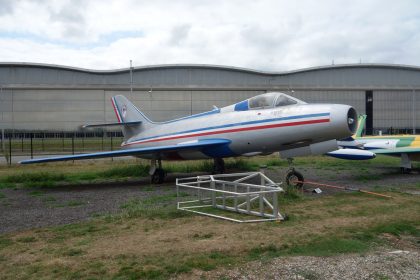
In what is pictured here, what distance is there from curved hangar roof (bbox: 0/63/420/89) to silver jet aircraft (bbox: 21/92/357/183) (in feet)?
111

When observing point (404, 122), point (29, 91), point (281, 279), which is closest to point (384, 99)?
point (404, 122)

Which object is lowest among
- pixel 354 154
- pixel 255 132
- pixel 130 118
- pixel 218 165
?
pixel 218 165

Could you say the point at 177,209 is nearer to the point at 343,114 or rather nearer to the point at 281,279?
the point at 281,279

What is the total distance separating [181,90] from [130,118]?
100 feet

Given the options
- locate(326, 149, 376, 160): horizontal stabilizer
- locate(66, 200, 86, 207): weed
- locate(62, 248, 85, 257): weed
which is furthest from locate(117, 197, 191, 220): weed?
locate(326, 149, 376, 160): horizontal stabilizer

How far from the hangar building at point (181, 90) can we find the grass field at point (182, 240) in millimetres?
38663

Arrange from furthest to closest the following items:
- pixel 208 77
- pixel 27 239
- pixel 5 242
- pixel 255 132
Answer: pixel 208 77 → pixel 255 132 → pixel 27 239 → pixel 5 242

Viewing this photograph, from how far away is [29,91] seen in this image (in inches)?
1813

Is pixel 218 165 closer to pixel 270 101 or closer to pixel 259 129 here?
pixel 259 129

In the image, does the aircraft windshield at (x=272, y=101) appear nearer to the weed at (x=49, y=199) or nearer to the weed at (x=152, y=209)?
the weed at (x=152, y=209)

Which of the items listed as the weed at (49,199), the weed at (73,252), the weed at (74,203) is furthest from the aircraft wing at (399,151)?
the weed at (73,252)

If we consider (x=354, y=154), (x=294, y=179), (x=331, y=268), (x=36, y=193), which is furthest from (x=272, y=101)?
(x=331, y=268)

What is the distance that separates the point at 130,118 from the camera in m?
17.6

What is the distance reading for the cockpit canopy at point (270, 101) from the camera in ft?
38.7
